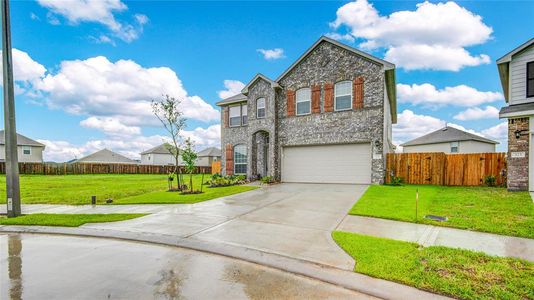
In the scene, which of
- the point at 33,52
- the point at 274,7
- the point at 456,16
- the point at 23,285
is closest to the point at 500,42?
the point at 456,16

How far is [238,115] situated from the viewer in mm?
19453

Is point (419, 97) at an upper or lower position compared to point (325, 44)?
lower

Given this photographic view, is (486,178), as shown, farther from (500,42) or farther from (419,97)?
(419,97)

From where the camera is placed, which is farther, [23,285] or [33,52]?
[33,52]

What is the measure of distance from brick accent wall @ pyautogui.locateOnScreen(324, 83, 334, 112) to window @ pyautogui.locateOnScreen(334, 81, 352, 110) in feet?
0.69

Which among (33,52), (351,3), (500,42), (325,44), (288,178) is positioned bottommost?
(288,178)

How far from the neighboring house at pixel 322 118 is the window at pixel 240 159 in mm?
556

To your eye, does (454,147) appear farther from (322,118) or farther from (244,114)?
(244,114)

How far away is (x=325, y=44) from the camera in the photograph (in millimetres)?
15391

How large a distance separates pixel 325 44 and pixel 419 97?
10.8m

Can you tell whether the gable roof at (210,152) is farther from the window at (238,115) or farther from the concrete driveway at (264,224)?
the concrete driveway at (264,224)

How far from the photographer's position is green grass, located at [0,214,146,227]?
6.69 meters

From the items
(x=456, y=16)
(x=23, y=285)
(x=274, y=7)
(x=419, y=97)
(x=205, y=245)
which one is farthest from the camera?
(x=419, y=97)

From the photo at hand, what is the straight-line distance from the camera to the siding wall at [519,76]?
35.9 feet
